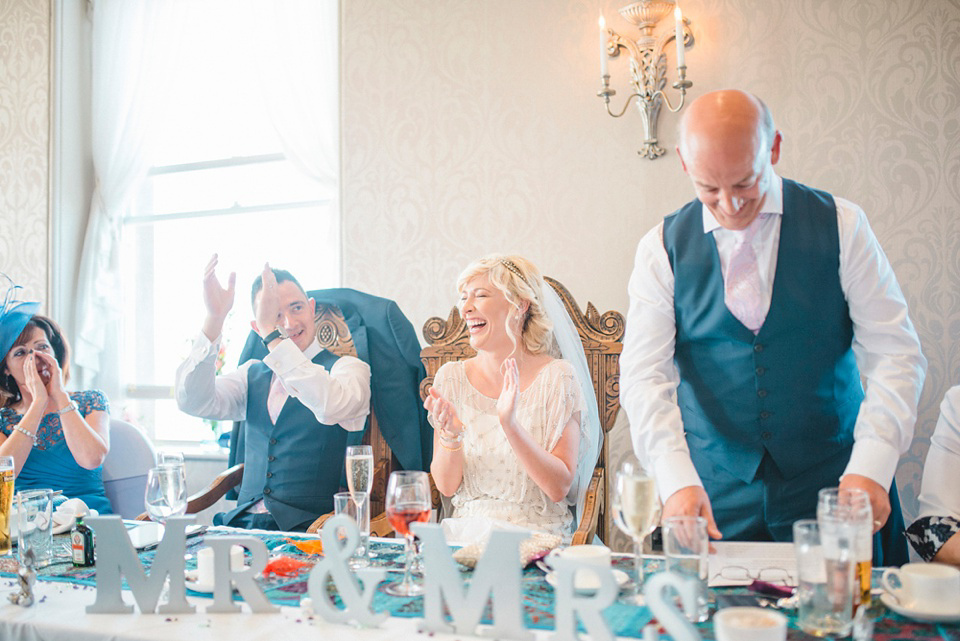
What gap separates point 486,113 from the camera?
3236 millimetres

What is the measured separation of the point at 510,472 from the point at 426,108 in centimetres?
169

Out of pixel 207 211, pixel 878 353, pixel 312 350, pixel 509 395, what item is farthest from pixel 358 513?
pixel 207 211

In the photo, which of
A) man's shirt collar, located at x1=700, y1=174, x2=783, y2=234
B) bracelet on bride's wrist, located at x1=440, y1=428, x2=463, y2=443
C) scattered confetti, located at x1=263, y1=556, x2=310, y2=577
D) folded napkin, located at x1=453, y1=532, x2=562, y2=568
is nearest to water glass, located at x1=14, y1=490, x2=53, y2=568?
scattered confetti, located at x1=263, y1=556, x2=310, y2=577

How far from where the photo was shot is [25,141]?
419 cm

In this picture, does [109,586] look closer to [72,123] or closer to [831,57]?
[831,57]

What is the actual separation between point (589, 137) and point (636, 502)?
209cm

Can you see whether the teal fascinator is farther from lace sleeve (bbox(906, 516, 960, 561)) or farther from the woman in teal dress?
lace sleeve (bbox(906, 516, 960, 561))

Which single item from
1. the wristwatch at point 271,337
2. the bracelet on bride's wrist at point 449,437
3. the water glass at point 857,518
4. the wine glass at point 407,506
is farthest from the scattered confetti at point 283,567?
the wristwatch at point 271,337

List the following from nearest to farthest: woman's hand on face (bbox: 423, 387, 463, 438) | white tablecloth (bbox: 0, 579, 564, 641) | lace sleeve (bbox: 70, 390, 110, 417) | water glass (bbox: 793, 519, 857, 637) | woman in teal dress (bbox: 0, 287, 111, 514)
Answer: water glass (bbox: 793, 519, 857, 637), white tablecloth (bbox: 0, 579, 564, 641), woman's hand on face (bbox: 423, 387, 463, 438), woman in teal dress (bbox: 0, 287, 111, 514), lace sleeve (bbox: 70, 390, 110, 417)

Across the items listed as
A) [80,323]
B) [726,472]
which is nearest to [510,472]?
[726,472]

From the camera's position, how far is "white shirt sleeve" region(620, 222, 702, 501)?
155 centimetres

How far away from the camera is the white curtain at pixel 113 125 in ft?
13.7

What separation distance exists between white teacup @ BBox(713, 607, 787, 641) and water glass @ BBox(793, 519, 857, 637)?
13cm

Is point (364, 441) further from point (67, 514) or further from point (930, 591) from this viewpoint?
point (930, 591)
